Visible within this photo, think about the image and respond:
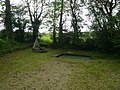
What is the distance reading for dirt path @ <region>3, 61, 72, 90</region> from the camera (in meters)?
6.24

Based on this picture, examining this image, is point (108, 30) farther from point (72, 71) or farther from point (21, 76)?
point (21, 76)

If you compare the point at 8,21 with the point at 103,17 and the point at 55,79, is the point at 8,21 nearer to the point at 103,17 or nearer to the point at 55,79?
the point at 103,17

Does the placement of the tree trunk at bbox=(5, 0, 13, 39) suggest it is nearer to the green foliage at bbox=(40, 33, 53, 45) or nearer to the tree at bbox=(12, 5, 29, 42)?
the tree at bbox=(12, 5, 29, 42)

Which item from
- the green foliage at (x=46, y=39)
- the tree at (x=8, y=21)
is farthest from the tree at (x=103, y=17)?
the tree at (x=8, y=21)

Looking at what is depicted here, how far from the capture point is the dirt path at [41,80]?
624 cm

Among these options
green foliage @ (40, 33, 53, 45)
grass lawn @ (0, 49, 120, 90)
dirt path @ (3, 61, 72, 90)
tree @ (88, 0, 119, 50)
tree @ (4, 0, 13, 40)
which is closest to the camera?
dirt path @ (3, 61, 72, 90)

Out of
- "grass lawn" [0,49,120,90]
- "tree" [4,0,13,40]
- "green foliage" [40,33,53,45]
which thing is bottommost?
"grass lawn" [0,49,120,90]

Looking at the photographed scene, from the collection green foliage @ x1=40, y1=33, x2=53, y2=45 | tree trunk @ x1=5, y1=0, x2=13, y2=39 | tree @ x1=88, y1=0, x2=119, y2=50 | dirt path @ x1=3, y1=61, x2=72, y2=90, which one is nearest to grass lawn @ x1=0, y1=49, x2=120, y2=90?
dirt path @ x1=3, y1=61, x2=72, y2=90

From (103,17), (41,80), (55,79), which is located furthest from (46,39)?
(41,80)

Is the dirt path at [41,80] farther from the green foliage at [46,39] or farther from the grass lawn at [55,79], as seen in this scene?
the green foliage at [46,39]

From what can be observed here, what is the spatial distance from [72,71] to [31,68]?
194 cm

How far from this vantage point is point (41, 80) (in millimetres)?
7047

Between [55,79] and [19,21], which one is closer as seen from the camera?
[55,79]

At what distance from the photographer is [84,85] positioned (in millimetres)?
6598
